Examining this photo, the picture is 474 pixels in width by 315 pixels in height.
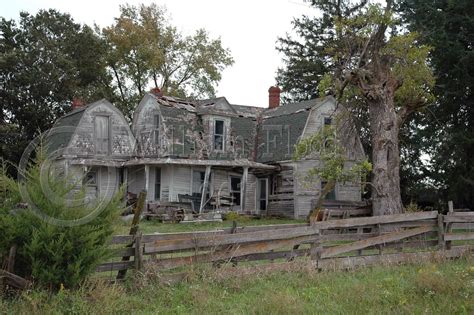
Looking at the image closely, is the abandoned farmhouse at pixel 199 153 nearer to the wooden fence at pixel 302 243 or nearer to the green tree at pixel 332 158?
the green tree at pixel 332 158

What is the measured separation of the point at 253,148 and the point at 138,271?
22175 mm

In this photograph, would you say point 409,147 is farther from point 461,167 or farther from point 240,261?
point 240,261

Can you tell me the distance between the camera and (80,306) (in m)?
7.52

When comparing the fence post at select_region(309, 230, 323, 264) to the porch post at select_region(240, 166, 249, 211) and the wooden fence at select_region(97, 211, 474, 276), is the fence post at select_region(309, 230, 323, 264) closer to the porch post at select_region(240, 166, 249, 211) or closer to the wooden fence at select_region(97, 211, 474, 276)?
the wooden fence at select_region(97, 211, 474, 276)

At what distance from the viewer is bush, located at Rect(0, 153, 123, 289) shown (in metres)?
7.61

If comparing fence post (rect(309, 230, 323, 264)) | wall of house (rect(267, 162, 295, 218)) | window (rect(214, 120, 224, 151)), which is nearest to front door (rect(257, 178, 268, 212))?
wall of house (rect(267, 162, 295, 218))

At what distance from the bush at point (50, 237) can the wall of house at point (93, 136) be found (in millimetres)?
19724

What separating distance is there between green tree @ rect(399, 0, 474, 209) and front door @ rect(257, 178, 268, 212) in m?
8.68

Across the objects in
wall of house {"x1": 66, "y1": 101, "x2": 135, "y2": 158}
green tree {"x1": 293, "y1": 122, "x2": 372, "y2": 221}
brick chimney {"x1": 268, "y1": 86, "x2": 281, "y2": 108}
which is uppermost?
brick chimney {"x1": 268, "y1": 86, "x2": 281, "y2": 108}

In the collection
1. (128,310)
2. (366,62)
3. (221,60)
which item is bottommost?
(128,310)

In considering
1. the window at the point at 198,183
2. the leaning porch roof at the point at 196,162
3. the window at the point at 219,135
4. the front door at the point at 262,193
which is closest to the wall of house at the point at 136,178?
the leaning porch roof at the point at 196,162

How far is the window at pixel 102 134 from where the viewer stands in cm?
2828

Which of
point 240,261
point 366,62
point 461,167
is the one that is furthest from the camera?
point 461,167

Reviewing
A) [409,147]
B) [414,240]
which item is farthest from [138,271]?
[409,147]
